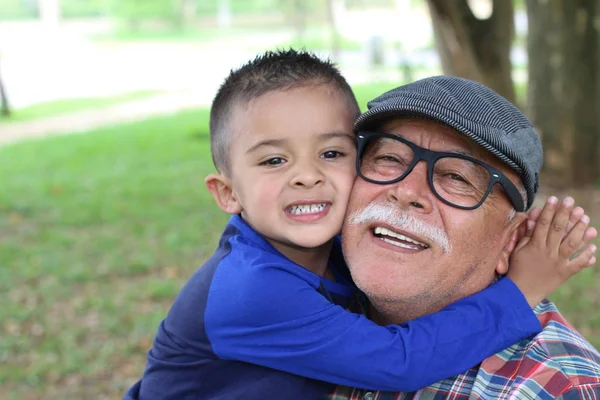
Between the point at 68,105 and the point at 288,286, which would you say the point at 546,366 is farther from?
the point at 68,105

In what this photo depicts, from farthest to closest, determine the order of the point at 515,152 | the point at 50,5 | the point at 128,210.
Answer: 1. the point at 50,5
2. the point at 128,210
3. the point at 515,152

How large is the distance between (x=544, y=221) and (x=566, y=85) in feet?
23.3

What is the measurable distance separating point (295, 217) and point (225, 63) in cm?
3039

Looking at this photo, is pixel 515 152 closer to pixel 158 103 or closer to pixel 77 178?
pixel 77 178

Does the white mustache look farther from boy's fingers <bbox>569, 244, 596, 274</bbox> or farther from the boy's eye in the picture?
boy's fingers <bbox>569, 244, 596, 274</bbox>

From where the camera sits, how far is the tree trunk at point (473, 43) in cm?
589

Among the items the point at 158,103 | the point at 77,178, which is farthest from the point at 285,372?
the point at 158,103

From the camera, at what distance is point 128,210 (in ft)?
30.5

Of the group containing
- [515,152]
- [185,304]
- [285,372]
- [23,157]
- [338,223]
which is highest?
[515,152]

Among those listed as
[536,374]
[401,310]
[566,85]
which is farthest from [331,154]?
[566,85]

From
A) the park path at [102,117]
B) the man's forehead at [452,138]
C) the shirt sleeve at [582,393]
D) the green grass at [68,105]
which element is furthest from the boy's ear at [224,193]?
the green grass at [68,105]

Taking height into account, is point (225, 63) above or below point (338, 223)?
below

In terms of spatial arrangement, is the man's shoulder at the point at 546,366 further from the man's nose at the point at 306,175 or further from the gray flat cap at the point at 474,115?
the man's nose at the point at 306,175

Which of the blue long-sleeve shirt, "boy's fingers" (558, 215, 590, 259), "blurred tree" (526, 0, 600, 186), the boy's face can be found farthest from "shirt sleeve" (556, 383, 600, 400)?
"blurred tree" (526, 0, 600, 186)
